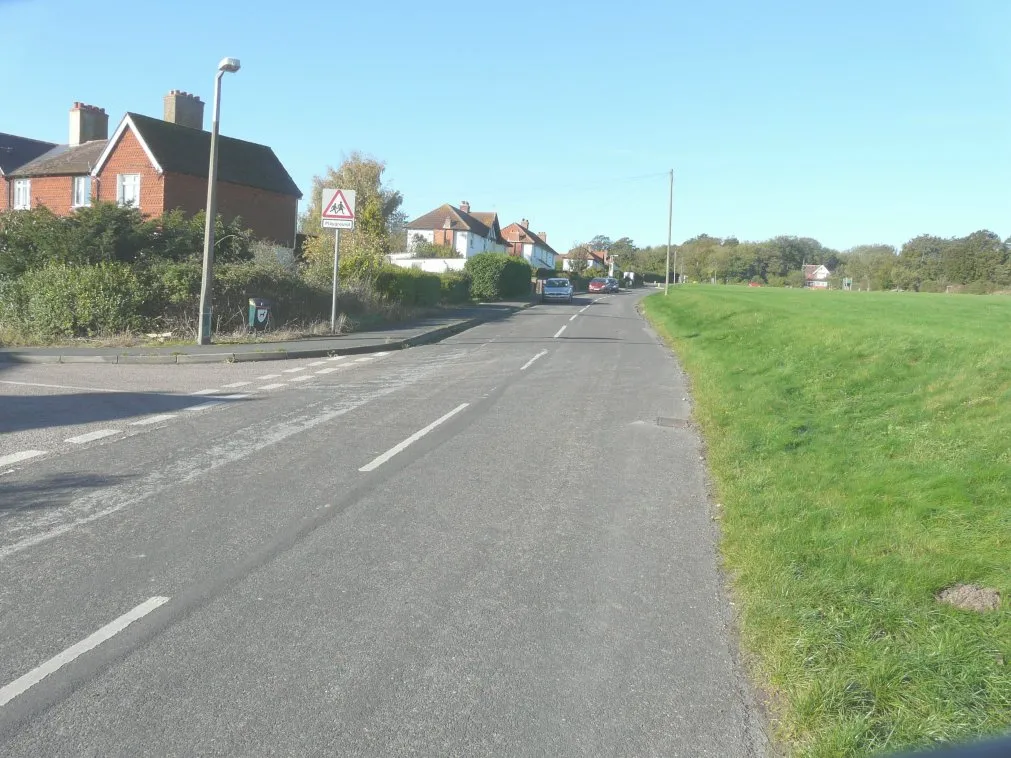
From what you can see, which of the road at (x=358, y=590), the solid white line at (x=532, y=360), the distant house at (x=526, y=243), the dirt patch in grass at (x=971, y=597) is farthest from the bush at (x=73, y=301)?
the distant house at (x=526, y=243)

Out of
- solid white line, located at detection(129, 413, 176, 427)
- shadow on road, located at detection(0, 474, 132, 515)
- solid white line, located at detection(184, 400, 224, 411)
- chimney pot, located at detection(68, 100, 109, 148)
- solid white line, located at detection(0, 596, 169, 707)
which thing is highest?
chimney pot, located at detection(68, 100, 109, 148)

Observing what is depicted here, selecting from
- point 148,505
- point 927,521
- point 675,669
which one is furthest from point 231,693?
point 927,521

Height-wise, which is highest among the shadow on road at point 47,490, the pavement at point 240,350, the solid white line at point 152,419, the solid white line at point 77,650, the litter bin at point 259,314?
the litter bin at point 259,314

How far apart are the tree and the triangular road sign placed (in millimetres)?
3287

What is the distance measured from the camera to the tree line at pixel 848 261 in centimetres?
9206

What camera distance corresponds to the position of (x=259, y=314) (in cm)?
2066

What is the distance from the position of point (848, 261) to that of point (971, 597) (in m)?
142

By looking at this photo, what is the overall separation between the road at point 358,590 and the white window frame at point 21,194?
35.0 m

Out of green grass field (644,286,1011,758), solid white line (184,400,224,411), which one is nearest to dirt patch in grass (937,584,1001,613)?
green grass field (644,286,1011,758)

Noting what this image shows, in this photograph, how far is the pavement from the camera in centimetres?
1608

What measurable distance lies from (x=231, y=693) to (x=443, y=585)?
1.60 meters

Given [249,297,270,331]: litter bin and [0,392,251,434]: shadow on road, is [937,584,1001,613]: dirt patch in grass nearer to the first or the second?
[0,392,251,434]: shadow on road

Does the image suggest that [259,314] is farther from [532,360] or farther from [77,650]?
[77,650]

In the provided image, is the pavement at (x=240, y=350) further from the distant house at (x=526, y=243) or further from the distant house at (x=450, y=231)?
the distant house at (x=526, y=243)
